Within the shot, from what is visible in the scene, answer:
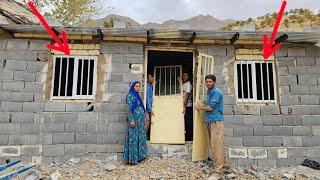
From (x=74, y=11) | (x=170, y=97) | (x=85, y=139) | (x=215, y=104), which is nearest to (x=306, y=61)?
(x=215, y=104)

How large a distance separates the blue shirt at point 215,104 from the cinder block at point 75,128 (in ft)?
8.88

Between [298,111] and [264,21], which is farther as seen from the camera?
[264,21]

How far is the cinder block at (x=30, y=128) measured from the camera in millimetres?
6574

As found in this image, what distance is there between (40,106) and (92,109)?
1.12 metres

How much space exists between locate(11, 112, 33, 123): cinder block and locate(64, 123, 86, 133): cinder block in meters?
0.78

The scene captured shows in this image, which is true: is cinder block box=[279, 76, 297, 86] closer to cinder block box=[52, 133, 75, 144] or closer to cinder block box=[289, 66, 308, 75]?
cinder block box=[289, 66, 308, 75]

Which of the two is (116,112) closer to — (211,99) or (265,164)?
(211,99)

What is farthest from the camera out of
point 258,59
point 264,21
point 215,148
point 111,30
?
point 264,21

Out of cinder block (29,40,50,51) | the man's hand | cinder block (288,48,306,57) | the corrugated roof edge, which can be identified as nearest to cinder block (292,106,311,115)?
cinder block (288,48,306,57)

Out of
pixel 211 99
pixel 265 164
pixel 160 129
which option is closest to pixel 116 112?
pixel 160 129

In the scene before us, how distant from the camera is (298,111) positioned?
6953 millimetres

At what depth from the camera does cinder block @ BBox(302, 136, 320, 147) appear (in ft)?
22.5

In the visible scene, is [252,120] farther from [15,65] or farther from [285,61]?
[15,65]

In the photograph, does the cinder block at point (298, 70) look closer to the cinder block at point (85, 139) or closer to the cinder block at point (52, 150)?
the cinder block at point (85, 139)
